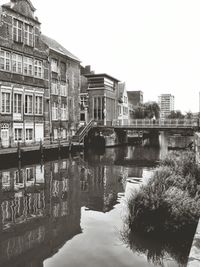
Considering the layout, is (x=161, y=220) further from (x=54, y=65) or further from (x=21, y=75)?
(x=54, y=65)

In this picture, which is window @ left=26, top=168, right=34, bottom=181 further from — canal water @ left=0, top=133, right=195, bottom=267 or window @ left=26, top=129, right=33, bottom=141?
window @ left=26, top=129, right=33, bottom=141

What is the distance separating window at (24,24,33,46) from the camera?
32.9 m

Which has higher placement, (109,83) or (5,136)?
(109,83)

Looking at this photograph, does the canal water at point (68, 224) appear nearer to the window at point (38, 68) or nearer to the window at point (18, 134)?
the window at point (18, 134)

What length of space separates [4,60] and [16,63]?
1.66 m

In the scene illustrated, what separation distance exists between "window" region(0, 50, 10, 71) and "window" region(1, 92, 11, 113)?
2.54 metres

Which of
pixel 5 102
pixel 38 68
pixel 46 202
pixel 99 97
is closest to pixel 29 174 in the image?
pixel 46 202

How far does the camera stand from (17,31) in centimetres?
3180

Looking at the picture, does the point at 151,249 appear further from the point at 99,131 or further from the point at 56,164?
the point at 99,131

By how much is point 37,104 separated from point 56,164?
1053 cm

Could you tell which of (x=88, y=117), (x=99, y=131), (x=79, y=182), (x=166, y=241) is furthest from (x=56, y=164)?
(x=88, y=117)

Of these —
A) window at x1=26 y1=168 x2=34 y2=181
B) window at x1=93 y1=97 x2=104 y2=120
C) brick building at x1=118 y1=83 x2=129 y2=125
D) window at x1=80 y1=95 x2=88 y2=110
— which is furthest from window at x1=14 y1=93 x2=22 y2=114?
brick building at x1=118 y1=83 x2=129 y2=125

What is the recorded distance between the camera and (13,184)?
1828 cm

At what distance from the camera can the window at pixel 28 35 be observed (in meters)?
32.9
